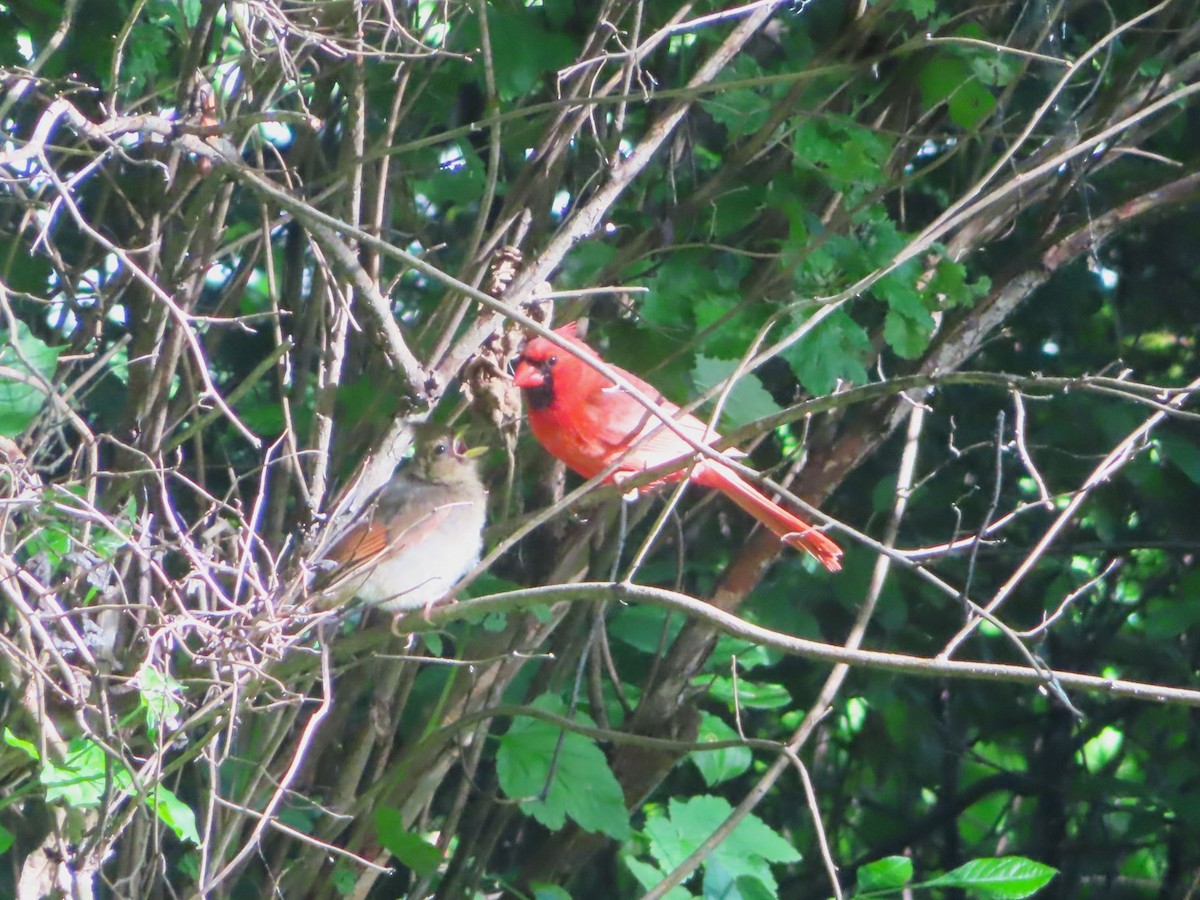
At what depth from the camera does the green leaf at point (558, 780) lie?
3234 millimetres

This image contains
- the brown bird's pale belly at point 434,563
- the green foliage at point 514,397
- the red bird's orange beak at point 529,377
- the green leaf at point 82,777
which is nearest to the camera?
the green leaf at point 82,777

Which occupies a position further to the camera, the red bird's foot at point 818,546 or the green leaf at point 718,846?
the red bird's foot at point 818,546

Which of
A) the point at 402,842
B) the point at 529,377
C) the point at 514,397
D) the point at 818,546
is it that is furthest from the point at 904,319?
the point at 402,842

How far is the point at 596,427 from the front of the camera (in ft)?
12.1

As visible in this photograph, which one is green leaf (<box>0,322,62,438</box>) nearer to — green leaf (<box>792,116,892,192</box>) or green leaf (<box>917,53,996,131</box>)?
green leaf (<box>792,116,892,192</box>)

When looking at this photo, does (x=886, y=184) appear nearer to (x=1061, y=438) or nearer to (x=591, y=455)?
(x=591, y=455)

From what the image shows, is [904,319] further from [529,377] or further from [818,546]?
[529,377]

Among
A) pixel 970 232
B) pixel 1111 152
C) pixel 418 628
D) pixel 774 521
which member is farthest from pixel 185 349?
pixel 1111 152

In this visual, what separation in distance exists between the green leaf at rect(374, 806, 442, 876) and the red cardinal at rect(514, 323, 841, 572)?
35.8 inches

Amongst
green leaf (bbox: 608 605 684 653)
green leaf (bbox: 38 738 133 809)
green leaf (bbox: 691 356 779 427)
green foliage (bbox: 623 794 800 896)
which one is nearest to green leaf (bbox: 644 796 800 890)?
green foliage (bbox: 623 794 800 896)

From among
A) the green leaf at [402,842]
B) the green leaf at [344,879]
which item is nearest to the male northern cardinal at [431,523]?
the green leaf at [402,842]

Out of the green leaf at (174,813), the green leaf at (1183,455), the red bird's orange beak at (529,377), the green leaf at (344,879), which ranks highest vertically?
the green leaf at (174,813)

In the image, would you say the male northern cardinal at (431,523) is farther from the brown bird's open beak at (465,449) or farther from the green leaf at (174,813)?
the green leaf at (174,813)

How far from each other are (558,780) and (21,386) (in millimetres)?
1486
